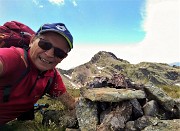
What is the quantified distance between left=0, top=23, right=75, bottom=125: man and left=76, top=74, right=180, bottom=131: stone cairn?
169cm

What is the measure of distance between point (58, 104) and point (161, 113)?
4246 mm

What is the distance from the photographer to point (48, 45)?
23.5ft

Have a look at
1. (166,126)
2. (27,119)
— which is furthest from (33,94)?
(166,126)

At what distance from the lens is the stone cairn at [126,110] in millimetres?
7715

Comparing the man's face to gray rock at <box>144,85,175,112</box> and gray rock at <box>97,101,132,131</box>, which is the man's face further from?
gray rock at <box>144,85,175,112</box>

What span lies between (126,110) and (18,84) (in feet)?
11.1

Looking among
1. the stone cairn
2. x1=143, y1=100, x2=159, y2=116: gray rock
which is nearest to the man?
the stone cairn

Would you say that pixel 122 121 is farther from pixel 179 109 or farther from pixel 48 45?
pixel 48 45

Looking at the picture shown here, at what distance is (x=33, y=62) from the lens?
24.1 ft

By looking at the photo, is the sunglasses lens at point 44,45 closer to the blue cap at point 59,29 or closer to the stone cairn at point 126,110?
the blue cap at point 59,29

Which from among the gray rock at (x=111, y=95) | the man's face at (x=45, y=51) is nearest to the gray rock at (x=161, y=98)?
the gray rock at (x=111, y=95)

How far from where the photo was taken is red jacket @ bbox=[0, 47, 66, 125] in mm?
6547

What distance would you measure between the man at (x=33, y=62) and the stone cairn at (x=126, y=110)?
1694mm

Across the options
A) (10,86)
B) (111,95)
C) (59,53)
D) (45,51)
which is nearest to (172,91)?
(111,95)
